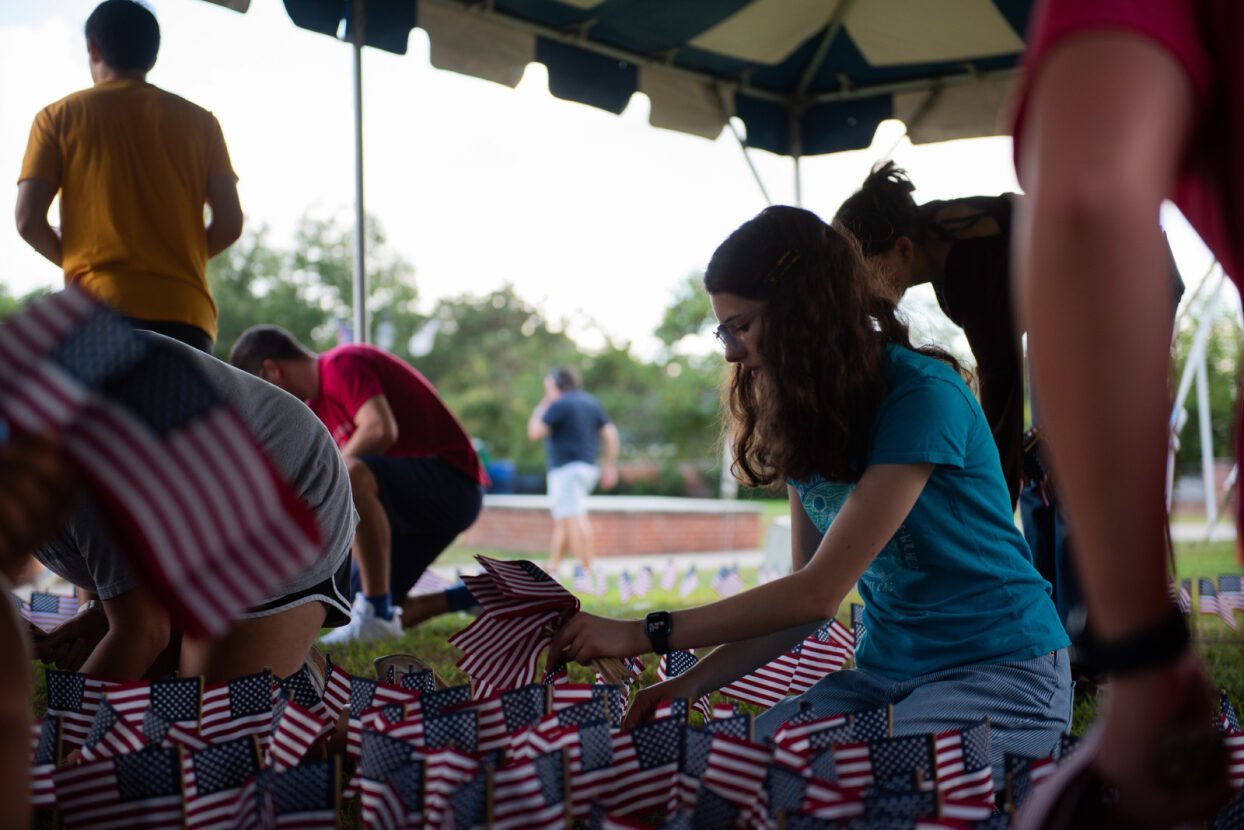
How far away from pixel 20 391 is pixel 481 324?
113ft

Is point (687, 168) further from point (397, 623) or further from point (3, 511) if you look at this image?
point (3, 511)

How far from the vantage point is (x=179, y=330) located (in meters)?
3.08

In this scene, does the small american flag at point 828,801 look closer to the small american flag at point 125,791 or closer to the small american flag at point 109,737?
the small american flag at point 125,791

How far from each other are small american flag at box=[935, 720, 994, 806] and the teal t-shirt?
0.31 meters

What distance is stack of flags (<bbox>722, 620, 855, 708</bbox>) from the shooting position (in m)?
2.39

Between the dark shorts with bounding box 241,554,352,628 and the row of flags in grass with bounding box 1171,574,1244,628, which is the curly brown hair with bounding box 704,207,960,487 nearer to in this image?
the dark shorts with bounding box 241,554,352,628

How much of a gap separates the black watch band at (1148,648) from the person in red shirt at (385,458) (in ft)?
11.9

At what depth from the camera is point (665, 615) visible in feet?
5.69

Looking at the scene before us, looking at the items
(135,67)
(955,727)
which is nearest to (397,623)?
(135,67)

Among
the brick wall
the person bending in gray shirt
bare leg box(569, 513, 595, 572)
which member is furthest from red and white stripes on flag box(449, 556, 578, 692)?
the brick wall

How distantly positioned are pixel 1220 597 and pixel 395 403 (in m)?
3.07

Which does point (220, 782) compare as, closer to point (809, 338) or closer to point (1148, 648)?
point (809, 338)

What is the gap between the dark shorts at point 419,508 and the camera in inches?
176

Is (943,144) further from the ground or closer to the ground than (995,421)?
further from the ground
